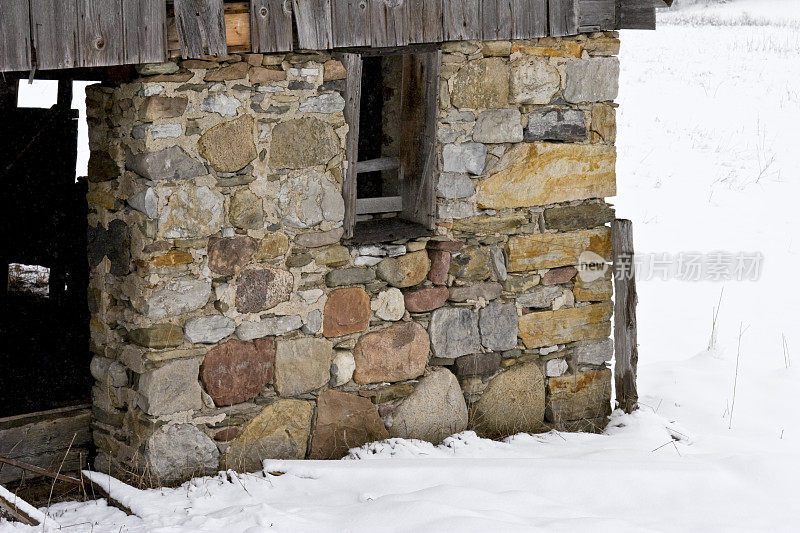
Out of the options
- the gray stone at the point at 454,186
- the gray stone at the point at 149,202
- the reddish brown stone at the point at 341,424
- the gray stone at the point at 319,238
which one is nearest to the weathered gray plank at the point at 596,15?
the gray stone at the point at 454,186

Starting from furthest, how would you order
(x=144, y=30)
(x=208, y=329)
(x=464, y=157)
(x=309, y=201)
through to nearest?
(x=464, y=157)
(x=309, y=201)
(x=208, y=329)
(x=144, y=30)

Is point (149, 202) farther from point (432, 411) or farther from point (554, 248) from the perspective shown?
point (554, 248)

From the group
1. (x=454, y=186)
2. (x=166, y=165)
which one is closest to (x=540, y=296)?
Result: (x=454, y=186)

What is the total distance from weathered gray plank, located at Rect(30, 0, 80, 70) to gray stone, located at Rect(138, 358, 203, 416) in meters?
1.42

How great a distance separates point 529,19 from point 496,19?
0.22 m

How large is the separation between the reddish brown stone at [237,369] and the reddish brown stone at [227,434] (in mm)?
132

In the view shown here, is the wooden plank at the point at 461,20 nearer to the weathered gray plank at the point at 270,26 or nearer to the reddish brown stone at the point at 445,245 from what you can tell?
the weathered gray plank at the point at 270,26

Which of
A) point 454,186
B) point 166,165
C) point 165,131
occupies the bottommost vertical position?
point 454,186

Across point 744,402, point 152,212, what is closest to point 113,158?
point 152,212

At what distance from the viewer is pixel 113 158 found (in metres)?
4.26

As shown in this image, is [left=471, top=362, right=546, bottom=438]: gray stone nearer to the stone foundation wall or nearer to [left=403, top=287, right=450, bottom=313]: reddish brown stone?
the stone foundation wall

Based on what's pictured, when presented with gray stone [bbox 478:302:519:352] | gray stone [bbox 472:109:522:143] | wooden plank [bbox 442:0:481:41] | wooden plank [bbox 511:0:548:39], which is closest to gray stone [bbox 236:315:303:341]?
gray stone [bbox 478:302:519:352]

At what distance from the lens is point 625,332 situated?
5.65m

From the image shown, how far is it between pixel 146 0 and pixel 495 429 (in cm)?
300
